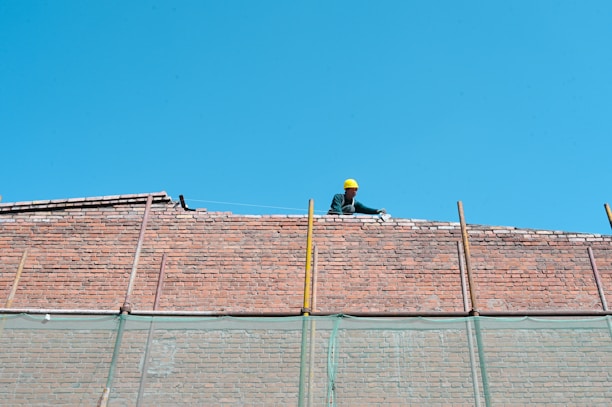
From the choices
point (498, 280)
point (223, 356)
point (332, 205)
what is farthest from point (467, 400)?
point (332, 205)

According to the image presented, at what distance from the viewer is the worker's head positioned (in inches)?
409

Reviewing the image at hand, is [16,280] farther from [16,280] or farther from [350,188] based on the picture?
[350,188]

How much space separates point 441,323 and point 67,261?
6.02 m

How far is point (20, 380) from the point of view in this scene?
5.55m

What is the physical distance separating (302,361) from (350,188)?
531cm

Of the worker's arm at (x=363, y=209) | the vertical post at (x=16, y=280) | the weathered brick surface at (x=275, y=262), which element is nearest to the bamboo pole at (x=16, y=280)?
the vertical post at (x=16, y=280)

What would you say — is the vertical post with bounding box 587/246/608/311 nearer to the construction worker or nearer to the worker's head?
the construction worker

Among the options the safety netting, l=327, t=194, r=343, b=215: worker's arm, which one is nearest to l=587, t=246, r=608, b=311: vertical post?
the safety netting

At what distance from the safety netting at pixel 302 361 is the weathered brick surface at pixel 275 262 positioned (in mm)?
2710

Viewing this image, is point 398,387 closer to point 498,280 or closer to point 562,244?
point 498,280

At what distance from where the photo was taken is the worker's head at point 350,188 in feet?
34.1

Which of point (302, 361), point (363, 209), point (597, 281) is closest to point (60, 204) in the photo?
point (363, 209)

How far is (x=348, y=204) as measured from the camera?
1028 centimetres

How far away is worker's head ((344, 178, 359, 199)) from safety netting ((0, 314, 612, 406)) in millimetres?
4860
